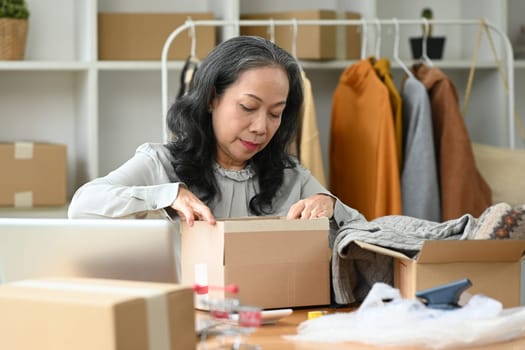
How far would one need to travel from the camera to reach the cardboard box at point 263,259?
5.53 ft

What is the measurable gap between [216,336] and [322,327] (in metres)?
0.18

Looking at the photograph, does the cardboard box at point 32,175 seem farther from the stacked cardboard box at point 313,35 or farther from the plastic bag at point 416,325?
the plastic bag at point 416,325

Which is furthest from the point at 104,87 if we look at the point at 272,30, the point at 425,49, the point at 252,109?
the point at 252,109

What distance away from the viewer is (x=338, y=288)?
71.5 inches

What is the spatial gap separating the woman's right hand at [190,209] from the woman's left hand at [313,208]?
0.20 m

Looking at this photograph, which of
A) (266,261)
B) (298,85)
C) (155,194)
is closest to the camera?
(266,261)

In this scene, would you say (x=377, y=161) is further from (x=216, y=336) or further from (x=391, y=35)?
(x=216, y=336)

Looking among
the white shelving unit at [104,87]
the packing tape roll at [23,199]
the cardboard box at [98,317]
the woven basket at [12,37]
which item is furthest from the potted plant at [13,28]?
the cardboard box at [98,317]

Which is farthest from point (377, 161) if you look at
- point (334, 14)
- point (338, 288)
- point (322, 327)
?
point (322, 327)

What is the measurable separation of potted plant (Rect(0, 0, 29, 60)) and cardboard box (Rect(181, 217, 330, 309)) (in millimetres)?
1750

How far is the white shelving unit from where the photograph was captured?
3.39 m

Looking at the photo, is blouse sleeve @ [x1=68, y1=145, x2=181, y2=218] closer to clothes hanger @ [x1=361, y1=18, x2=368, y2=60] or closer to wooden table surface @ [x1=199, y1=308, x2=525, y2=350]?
wooden table surface @ [x1=199, y1=308, x2=525, y2=350]

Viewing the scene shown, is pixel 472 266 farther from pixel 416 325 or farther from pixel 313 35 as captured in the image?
pixel 313 35

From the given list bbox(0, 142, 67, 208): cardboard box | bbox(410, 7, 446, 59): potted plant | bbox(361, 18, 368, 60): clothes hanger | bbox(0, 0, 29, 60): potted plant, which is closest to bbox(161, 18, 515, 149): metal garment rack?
bbox(361, 18, 368, 60): clothes hanger
